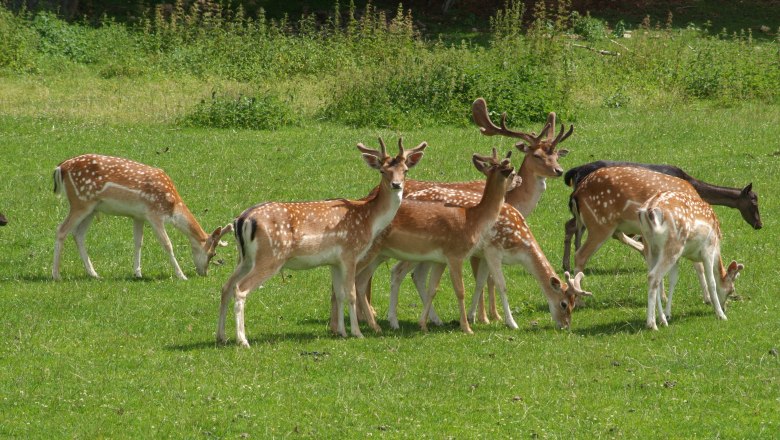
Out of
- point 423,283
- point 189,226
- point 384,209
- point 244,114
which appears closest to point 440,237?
point 384,209

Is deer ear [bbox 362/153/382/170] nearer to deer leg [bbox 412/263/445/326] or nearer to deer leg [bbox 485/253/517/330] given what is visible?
deer leg [bbox 412/263/445/326]

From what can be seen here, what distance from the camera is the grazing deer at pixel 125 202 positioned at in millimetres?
15609

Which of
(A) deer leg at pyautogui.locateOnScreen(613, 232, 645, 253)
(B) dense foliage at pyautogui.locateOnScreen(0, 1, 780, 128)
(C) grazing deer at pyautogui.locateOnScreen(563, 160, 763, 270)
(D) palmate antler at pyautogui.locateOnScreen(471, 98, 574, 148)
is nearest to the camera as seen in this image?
(A) deer leg at pyautogui.locateOnScreen(613, 232, 645, 253)

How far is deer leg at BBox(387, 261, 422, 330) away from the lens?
13.4 m

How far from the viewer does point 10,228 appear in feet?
56.6

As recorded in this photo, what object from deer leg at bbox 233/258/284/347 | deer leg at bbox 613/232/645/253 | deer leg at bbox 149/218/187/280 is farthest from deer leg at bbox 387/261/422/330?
deer leg at bbox 149/218/187/280

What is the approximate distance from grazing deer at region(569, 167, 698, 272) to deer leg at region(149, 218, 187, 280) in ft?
15.6

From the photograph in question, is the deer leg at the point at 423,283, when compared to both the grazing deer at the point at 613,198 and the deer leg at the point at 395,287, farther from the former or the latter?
the grazing deer at the point at 613,198

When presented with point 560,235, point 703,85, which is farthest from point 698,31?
point 560,235

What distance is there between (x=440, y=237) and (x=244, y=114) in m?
11.1

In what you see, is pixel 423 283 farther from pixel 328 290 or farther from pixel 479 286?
pixel 328 290

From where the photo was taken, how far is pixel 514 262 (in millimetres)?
13477

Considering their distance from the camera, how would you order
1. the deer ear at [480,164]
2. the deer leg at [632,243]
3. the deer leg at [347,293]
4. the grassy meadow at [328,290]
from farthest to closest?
the deer leg at [632,243], the deer ear at [480,164], the deer leg at [347,293], the grassy meadow at [328,290]

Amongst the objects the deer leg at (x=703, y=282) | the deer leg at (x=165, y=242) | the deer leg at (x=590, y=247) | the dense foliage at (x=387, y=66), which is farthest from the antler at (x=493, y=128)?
the dense foliage at (x=387, y=66)
